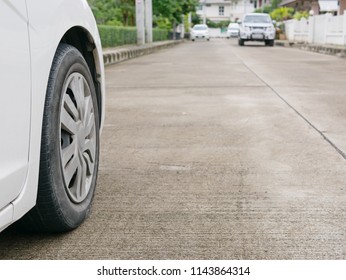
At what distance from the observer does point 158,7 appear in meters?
35.4

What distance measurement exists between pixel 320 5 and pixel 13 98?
1501 inches

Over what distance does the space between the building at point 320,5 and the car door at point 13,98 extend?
3074 cm

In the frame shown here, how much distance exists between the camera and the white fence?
20453mm

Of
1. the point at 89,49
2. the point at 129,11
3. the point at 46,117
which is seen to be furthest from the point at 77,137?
the point at 129,11

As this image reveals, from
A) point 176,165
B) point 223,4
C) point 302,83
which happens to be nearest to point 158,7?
point 302,83

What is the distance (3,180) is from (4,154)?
0.08 metres

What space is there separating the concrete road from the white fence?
15178mm

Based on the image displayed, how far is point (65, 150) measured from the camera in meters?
2.21

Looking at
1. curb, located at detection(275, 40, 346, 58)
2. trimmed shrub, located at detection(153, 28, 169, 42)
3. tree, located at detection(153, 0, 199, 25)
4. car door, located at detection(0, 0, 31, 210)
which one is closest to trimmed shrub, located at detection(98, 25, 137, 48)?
curb, located at detection(275, 40, 346, 58)

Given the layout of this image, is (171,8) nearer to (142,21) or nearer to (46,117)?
(142,21)

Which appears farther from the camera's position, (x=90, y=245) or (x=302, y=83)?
(x=302, y=83)

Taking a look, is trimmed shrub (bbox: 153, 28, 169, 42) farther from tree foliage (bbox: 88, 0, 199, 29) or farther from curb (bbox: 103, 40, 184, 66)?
curb (bbox: 103, 40, 184, 66)
